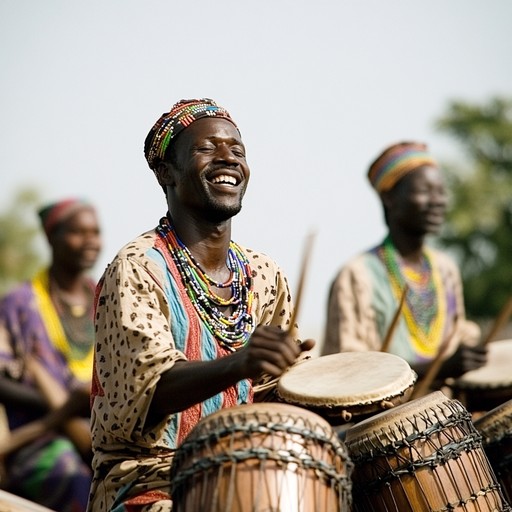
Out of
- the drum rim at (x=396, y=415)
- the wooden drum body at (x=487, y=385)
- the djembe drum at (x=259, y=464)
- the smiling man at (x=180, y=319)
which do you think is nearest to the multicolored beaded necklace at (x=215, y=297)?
the smiling man at (x=180, y=319)

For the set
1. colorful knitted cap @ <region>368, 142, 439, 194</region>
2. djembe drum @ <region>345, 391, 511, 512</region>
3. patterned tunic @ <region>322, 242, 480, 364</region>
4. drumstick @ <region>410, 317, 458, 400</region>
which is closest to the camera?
djembe drum @ <region>345, 391, 511, 512</region>

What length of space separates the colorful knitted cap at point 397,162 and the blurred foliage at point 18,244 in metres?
26.0

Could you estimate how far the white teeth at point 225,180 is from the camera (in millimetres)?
4465

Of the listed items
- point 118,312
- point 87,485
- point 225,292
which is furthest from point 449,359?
point 118,312

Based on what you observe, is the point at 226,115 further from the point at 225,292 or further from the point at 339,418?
the point at 339,418

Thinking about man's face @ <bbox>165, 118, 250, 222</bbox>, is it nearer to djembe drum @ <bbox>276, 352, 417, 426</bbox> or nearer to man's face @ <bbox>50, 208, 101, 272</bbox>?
djembe drum @ <bbox>276, 352, 417, 426</bbox>

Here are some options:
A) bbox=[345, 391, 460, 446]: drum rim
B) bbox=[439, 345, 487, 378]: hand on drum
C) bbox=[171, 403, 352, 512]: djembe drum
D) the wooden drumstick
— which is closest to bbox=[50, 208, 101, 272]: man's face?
the wooden drumstick

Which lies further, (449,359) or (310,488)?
(449,359)

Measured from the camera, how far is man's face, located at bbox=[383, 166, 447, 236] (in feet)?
26.3

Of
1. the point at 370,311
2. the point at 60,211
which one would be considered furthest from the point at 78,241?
the point at 370,311

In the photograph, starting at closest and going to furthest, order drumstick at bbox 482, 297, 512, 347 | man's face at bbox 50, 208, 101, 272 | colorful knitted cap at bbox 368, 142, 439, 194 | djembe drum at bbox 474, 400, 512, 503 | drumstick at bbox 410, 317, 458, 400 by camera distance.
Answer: djembe drum at bbox 474, 400, 512, 503, drumstick at bbox 482, 297, 512, 347, drumstick at bbox 410, 317, 458, 400, colorful knitted cap at bbox 368, 142, 439, 194, man's face at bbox 50, 208, 101, 272

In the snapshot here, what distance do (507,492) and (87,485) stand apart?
3.63 meters

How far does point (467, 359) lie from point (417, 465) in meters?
3.06

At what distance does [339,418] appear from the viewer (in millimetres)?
3996
